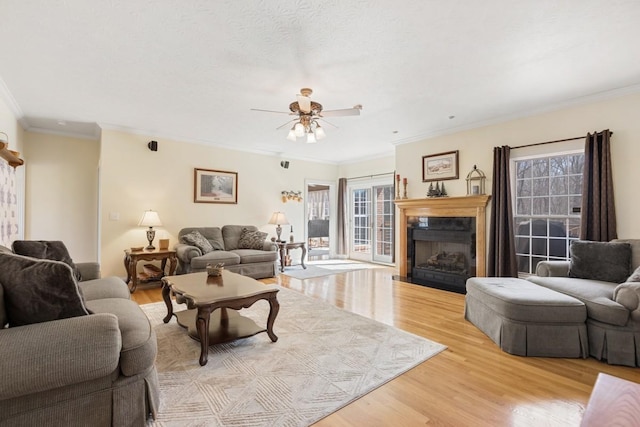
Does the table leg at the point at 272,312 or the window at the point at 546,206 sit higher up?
the window at the point at 546,206

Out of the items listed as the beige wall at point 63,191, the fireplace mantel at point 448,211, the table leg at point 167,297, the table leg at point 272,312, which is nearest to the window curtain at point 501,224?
the fireplace mantel at point 448,211

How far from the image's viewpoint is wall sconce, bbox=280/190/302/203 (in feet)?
22.6

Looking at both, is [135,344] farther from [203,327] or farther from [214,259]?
[214,259]

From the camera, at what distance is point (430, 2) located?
79.8 inches

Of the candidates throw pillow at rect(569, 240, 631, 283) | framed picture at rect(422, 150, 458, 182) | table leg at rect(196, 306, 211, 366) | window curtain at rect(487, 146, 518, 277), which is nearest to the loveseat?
throw pillow at rect(569, 240, 631, 283)

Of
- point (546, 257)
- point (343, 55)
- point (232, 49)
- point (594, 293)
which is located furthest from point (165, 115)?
point (546, 257)

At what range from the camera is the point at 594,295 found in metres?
2.58

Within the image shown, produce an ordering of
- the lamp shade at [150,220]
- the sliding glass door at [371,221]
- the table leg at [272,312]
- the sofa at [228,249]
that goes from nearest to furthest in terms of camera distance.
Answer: the table leg at [272,312]
the sofa at [228,249]
the lamp shade at [150,220]
the sliding glass door at [371,221]

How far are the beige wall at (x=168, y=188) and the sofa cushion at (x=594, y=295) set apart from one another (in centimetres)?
510

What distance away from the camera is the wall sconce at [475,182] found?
4.61 metres

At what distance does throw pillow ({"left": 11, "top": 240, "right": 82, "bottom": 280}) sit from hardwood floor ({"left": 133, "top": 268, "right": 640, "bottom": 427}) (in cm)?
208

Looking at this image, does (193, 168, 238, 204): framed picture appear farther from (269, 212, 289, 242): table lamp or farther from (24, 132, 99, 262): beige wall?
(24, 132, 99, 262): beige wall

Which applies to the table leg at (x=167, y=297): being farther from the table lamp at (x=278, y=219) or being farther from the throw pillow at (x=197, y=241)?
the table lamp at (x=278, y=219)

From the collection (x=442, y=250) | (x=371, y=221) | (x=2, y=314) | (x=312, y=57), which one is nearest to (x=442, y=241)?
(x=442, y=250)
